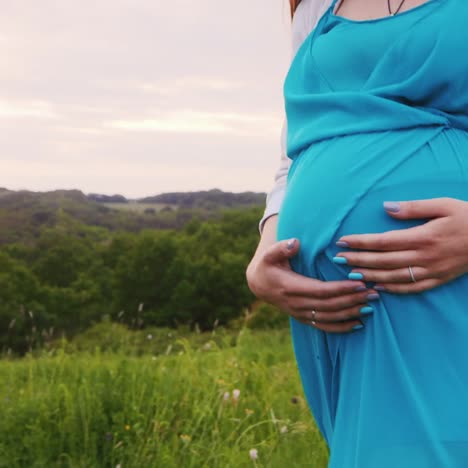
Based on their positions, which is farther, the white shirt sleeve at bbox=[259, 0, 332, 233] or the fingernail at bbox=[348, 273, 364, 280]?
the white shirt sleeve at bbox=[259, 0, 332, 233]

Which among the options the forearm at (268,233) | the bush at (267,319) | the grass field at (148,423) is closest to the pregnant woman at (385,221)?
the forearm at (268,233)

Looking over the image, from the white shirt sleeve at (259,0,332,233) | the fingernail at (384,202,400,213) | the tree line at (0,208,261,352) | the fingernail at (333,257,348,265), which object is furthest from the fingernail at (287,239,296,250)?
the tree line at (0,208,261,352)

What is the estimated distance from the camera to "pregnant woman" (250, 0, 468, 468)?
4.34 feet

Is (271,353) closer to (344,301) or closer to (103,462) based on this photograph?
(103,462)

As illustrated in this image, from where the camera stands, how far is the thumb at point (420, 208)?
1330 mm

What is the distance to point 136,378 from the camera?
3.57 meters

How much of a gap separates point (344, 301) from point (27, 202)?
32099 mm

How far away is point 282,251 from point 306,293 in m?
→ 0.11

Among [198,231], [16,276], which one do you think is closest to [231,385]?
[16,276]

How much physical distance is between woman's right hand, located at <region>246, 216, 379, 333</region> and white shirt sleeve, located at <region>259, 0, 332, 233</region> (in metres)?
0.25

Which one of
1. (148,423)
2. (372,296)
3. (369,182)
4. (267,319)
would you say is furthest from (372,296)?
(267,319)

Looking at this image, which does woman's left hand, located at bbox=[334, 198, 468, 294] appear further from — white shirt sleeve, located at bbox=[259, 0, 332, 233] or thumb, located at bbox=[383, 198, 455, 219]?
white shirt sleeve, located at bbox=[259, 0, 332, 233]

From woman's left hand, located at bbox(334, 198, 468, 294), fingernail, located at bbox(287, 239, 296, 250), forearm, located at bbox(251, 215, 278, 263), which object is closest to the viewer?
woman's left hand, located at bbox(334, 198, 468, 294)

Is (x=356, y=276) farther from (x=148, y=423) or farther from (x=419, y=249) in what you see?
(x=148, y=423)
